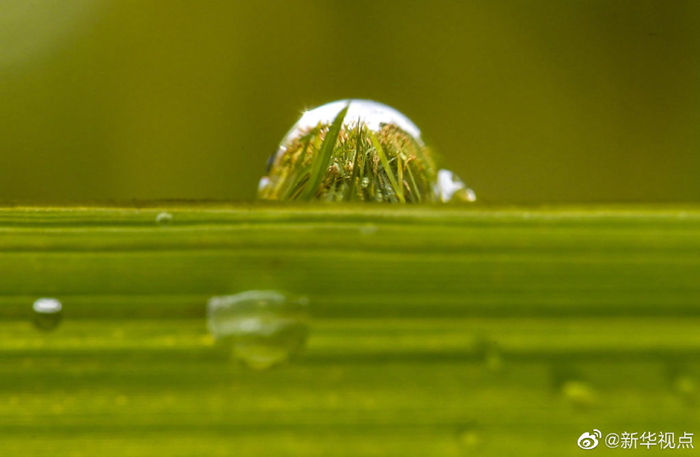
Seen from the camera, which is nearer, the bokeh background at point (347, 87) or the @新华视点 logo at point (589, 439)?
the @新华视点 logo at point (589, 439)

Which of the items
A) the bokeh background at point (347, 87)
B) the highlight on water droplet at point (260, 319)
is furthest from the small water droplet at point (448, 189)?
the bokeh background at point (347, 87)

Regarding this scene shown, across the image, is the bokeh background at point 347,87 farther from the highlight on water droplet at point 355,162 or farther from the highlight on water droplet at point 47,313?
the highlight on water droplet at point 47,313

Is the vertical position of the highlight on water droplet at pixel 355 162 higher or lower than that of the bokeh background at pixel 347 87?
lower

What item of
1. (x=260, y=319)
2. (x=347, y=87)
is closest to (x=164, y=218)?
(x=260, y=319)

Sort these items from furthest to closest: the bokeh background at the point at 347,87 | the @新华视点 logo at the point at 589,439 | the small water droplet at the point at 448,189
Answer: the bokeh background at the point at 347,87 → the small water droplet at the point at 448,189 → the @新华视点 logo at the point at 589,439

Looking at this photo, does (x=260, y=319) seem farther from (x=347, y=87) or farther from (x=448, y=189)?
(x=347, y=87)

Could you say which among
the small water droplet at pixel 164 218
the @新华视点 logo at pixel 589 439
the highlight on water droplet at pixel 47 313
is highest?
the small water droplet at pixel 164 218

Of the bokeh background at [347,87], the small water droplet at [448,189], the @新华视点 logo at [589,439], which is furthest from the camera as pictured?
the bokeh background at [347,87]
